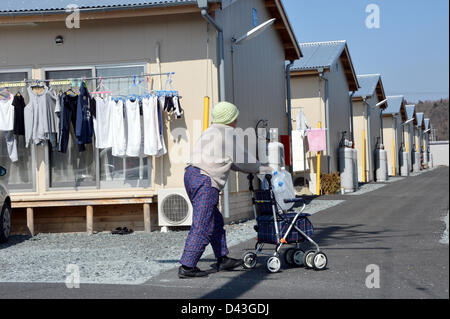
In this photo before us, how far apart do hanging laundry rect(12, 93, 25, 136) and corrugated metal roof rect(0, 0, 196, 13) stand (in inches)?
60.2

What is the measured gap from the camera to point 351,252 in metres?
8.28

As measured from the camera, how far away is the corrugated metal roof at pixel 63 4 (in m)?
11.1

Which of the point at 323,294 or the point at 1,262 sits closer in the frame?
the point at 323,294

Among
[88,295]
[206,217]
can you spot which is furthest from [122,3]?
[88,295]

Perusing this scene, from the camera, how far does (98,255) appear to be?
29.0 feet

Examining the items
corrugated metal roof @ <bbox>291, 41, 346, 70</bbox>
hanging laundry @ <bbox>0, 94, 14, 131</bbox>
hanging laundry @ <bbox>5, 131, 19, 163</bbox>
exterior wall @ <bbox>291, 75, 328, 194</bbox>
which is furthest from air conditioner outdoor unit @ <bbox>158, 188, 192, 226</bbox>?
corrugated metal roof @ <bbox>291, 41, 346, 70</bbox>

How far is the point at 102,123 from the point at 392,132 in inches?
1197

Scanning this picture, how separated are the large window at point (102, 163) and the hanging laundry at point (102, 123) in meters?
0.32

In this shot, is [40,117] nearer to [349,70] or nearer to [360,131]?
[349,70]

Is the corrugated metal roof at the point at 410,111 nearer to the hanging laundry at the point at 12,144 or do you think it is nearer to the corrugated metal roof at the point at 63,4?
the corrugated metal roof at the point at 63,4

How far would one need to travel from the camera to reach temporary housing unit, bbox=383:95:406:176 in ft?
127

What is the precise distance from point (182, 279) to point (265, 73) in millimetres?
10000

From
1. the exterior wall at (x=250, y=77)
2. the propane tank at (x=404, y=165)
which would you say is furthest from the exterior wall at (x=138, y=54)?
the propane tank at (x=404, y=165)
